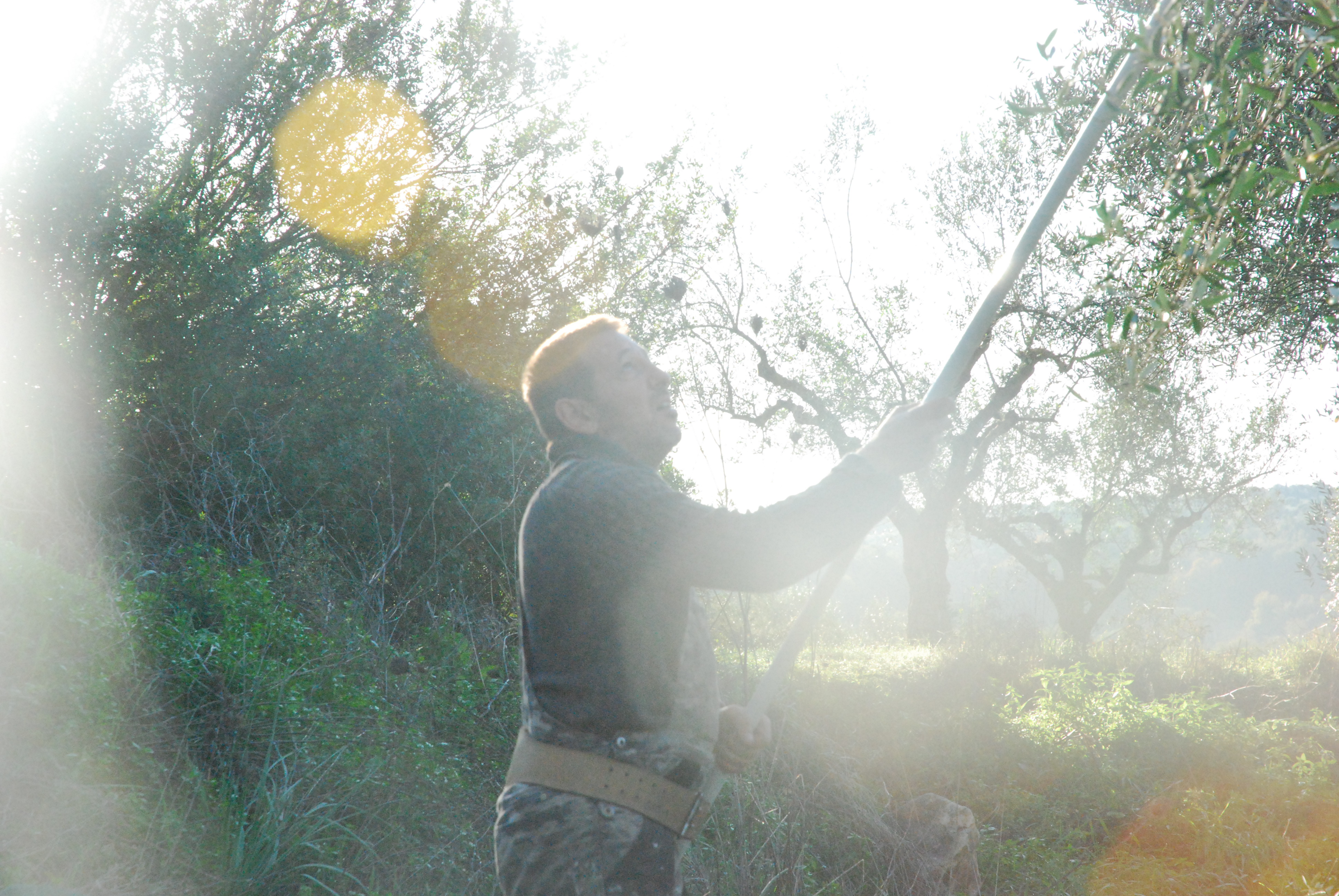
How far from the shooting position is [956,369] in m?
1.99

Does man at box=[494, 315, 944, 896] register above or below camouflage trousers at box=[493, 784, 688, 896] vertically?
above

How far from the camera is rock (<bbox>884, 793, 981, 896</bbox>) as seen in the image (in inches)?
206

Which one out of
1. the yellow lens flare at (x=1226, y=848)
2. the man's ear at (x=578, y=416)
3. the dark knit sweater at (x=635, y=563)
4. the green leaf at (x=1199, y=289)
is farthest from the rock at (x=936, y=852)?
the green leaf at (x=1199, y=289)

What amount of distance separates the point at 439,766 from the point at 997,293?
4.14m

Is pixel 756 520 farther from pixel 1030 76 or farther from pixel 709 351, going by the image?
pixel 709 351

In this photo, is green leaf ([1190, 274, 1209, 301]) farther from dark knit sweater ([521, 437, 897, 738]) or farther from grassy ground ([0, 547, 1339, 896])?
grassy ground ([0, 547, 1339, 896])

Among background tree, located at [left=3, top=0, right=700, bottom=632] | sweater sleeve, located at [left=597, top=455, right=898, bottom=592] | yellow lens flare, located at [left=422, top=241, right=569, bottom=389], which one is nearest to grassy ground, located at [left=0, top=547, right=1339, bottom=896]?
background tree, located at [left=3, top=0, right=700, bottom=632]

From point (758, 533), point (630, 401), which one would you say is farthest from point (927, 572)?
point (758, 533)

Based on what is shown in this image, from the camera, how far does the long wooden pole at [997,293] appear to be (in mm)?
1977

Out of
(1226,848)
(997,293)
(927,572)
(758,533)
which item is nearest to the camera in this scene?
(758,533)

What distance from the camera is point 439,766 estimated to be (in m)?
4.93

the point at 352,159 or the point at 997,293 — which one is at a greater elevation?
the point at 352,159

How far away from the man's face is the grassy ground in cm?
233

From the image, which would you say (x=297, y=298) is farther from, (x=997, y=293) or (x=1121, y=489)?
(x=1121, y=489)
